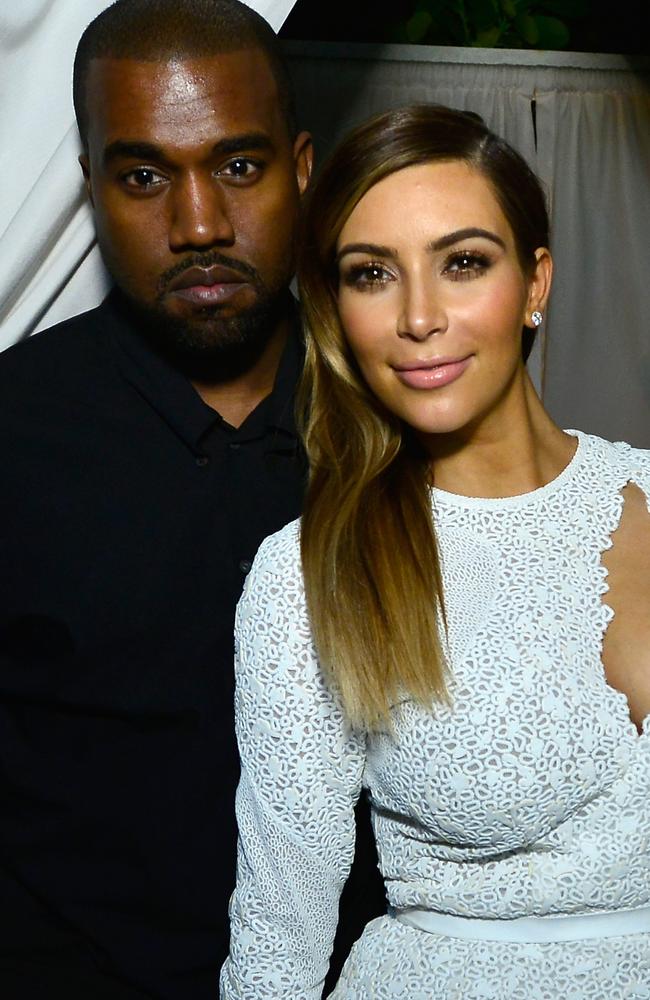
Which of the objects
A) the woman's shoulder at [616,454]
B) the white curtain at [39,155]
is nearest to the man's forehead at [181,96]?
the white curtain at [39,155]

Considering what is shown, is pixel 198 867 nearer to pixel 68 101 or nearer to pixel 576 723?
pixel 576 723

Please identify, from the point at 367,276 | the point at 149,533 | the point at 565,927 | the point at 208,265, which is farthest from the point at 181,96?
the point at 565,927

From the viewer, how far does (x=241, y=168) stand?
180 cm

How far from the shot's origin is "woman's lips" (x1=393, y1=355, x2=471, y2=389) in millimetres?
1465

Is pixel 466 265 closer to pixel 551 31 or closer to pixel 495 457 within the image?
pixel 495 457

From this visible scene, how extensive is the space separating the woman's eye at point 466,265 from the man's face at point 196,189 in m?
0.40

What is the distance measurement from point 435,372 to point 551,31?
1.96m

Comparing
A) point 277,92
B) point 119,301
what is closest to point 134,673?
point 119,301

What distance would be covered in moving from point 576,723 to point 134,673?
615 millimetres

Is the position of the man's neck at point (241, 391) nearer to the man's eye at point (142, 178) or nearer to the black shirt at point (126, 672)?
the black shirt at point (126, 672)

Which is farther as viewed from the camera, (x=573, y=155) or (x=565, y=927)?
(x=573, y=155)

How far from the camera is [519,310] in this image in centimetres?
152

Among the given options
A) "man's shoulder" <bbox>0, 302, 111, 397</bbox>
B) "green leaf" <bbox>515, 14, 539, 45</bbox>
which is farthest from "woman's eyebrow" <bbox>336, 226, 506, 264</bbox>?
"green leaf" <bbox>515, 14, 539, 45</bbox>

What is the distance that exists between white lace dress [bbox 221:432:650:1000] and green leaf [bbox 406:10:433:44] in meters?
1.78
